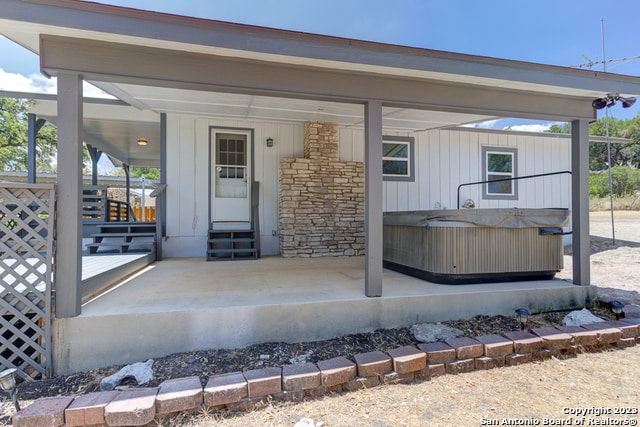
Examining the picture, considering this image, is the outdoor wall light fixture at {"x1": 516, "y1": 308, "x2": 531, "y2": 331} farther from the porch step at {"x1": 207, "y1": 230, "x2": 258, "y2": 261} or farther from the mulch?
the porch step at {"x1": 207, "y1": 230, "x2": 258, "y2": 261}

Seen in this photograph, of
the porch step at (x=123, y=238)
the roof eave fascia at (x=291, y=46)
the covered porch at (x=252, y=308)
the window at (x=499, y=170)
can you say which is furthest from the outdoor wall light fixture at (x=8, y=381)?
the window at (x=499, y=170)

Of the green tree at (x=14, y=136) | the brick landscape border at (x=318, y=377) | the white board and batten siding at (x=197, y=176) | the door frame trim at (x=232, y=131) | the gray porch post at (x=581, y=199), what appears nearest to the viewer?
the brick landscape border at (x=318, y=377)

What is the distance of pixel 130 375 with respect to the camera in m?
2.41

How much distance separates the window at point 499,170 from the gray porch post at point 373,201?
5.46 metres

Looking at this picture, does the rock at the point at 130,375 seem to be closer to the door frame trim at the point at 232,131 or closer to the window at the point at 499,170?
the door frame trim at the point at 232,131

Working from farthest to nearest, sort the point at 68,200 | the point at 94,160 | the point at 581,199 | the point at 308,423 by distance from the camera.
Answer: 1. the point at 94,160
2. the point at 581,199
3. the point at 68,200
4. the point at 308,423

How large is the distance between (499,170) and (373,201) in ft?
19.5

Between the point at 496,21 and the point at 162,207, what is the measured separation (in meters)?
11.6

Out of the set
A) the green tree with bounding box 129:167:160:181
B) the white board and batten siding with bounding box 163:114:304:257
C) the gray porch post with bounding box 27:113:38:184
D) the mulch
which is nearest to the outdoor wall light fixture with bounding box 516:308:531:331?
the mulch

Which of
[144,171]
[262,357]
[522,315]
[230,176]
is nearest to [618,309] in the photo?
[522,315]

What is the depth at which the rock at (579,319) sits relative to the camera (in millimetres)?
3289

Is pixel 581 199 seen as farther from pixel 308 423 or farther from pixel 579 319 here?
pixel 308 423

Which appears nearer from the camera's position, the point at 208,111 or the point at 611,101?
the point at 611,101

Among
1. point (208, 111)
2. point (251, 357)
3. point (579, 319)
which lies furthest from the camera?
point (208, 111)
